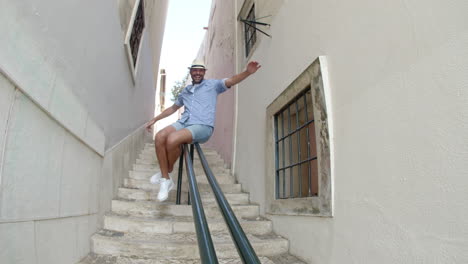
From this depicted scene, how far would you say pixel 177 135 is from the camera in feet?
9.95

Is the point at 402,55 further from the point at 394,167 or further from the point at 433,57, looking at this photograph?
the point at 394,167

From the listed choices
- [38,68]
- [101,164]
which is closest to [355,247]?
[38,68]

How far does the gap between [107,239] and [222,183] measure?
2213 mm

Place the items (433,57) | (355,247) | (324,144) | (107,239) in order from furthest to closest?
(107,239), (324,144), (355,247), (433,57)

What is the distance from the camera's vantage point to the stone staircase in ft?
8.01

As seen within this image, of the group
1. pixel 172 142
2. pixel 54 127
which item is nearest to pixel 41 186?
pixel 54 127

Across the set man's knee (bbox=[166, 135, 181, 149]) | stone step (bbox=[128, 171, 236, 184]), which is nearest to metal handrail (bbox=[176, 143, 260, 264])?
man's knee (bbox=[166, 135, 181, 149])

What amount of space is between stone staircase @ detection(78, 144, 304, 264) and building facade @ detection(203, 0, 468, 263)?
0.25 metres

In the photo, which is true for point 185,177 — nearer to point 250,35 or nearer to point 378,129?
point 250,35

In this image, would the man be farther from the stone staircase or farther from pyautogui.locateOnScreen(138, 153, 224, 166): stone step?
pyautogui.locateOnScreen(138, 153, 224, 166): stone step

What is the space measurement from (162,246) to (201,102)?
1481 millimetres

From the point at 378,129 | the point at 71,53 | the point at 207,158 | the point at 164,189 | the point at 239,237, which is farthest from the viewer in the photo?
the point at 207,158

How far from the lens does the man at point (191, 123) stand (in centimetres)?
302

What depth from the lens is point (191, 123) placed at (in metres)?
3.28
